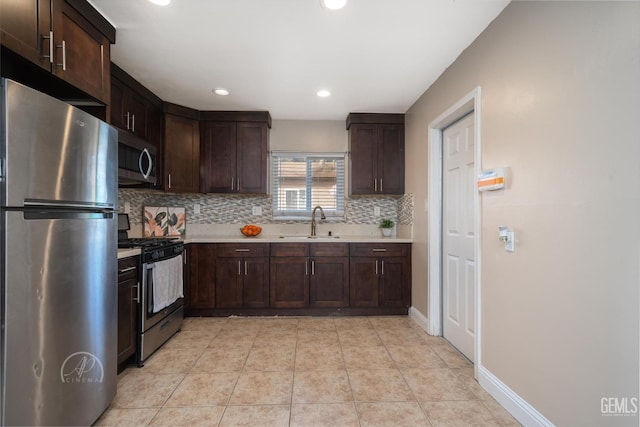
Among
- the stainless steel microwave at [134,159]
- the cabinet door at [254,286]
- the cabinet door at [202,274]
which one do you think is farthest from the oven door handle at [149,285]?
the cabinet door at [254,286]

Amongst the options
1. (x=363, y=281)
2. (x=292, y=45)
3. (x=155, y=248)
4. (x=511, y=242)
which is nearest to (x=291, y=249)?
(x=363, y=281)

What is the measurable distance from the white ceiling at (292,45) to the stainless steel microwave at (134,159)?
686mm

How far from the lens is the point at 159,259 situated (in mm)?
2553

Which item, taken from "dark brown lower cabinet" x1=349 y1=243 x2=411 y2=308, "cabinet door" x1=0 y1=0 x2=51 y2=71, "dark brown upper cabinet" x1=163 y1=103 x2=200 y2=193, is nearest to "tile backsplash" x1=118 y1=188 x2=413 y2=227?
"dark brown upper cabinet" x1=163 y1=103 x2=200 y2=193

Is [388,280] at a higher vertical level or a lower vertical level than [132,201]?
lower

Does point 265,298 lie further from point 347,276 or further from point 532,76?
point 532,76

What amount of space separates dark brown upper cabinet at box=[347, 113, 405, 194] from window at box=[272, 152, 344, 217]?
0.39 meters

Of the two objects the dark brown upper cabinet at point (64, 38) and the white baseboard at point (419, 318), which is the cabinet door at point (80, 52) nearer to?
the dark brown upper cabinet at point (64, 38)

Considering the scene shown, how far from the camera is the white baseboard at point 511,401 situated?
1534 mm

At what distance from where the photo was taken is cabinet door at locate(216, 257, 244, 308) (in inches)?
134

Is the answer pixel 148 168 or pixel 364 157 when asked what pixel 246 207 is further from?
pixel 364 157

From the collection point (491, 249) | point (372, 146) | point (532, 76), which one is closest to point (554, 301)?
point (491, 249)

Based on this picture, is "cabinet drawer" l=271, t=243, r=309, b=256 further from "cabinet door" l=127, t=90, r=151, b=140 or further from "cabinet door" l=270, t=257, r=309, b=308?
"cabinet door" l=127, t=90, r=151, b=140

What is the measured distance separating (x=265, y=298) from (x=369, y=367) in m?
1.58
